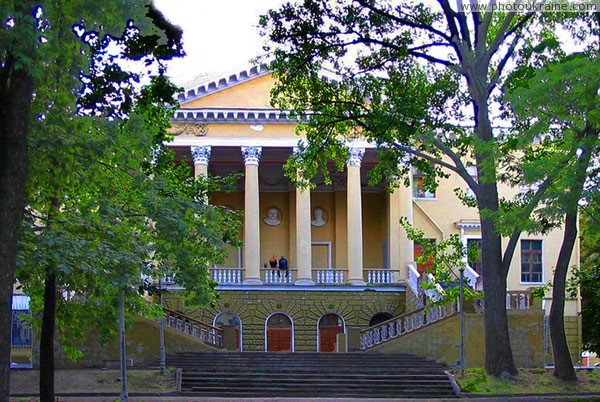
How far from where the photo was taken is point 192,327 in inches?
1189

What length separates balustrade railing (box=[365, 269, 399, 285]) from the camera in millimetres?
40250

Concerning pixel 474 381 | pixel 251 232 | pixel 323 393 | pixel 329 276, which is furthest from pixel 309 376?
pixel 329 276

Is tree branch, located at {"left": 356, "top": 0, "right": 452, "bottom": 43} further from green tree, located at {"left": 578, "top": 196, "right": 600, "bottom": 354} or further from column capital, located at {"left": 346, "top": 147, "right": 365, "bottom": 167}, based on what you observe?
column capital, located at {"left": 346, "top": 147, "right": 365, "bottom": 167}

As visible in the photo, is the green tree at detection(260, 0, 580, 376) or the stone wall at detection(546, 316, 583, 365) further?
the stone wall at detection(546, 316, 583, 365)

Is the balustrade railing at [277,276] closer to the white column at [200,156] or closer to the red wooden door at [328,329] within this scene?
the red wooden door at [328,329]

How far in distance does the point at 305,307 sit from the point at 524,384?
1820cm

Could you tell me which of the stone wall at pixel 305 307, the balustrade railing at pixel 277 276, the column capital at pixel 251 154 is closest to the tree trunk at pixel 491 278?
the stone wall at pixel 305 307

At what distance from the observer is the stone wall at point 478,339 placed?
88.0ft

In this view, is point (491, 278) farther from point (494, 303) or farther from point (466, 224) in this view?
point (466, 224)

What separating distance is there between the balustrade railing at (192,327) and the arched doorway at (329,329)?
27.7 feet

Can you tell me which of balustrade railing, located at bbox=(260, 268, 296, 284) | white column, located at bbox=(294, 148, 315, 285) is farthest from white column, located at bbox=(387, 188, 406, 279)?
balustrade railing, located at bbox=(260, 268, 296, 284)

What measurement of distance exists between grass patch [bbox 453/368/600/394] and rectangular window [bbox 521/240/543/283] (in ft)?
72.5

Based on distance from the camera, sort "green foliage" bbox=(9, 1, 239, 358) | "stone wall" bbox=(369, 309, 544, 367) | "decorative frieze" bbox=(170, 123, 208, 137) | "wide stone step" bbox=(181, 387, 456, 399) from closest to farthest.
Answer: "green foliage" bbox=(9, 1, 239, 358) < "wide stone step" bbox=(181, 387, 456, 399) < "stone wall" bbox=(369, 309, 544, 367) < "decorative frieze" bbox=(170, 123, 208, 137)

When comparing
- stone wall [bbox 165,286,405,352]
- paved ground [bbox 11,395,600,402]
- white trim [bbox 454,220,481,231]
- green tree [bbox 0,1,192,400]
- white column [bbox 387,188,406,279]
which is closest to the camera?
green tree [bbox 0,1,192,400]
